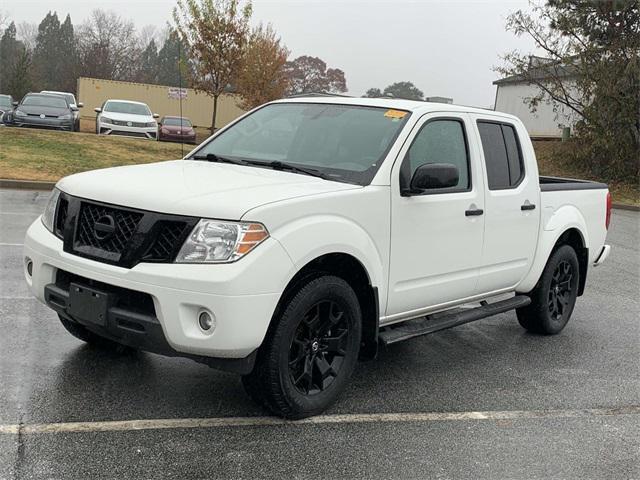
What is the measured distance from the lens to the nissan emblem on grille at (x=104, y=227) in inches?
142

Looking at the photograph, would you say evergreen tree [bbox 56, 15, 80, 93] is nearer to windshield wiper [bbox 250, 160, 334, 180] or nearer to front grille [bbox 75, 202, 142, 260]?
windshield wiper [bbox 250, 160, 334, 180]

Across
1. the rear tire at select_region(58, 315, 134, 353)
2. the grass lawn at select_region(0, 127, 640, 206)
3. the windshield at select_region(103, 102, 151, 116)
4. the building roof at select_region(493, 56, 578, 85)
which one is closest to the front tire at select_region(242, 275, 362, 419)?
the rear tire at select_region(58, 315, 134, 353)

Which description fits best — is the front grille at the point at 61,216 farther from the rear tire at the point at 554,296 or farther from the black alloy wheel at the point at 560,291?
the black alloy wheel at the point at 560,291

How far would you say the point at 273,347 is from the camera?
361 cm

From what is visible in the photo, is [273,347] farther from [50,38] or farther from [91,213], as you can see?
[50,38]

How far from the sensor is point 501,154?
5.38m

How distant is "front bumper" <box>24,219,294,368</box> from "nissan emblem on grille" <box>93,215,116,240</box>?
18 centimetres

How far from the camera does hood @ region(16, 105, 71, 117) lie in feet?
70.1

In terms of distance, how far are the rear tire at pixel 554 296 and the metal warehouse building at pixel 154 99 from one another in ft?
125

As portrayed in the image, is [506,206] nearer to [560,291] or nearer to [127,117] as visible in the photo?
[560,291]

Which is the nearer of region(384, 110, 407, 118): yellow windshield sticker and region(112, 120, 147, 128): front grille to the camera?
region(384, 110, 407, 118): yellow windshield sticker

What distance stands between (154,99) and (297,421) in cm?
4230

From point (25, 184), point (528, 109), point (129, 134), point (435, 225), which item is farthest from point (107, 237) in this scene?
point (528, 109)

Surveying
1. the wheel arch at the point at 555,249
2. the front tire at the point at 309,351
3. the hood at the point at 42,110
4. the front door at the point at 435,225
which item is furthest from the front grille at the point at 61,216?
the hood at the point at 42,110
